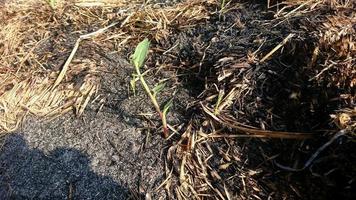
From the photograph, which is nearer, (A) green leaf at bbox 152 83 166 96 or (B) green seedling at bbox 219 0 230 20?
(A) green leaf at bbox 152 83 166 96

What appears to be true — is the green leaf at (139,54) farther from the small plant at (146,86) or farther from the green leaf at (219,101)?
the green leaf at (219,101)

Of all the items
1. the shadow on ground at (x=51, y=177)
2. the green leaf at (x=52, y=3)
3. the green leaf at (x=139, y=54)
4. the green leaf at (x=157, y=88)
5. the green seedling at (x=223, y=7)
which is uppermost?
the green leaf at (x=52, y=3)

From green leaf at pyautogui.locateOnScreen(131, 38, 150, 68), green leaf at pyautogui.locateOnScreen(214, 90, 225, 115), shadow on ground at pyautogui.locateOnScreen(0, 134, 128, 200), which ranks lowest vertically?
shadow on ground at pyautogui.locateOnScreen(0, 134, 128, 200)

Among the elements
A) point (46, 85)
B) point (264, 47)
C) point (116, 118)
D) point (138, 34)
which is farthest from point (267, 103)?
point (46, 85)

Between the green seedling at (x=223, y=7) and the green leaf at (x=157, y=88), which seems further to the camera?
the green seedling at (x=223, y=7)

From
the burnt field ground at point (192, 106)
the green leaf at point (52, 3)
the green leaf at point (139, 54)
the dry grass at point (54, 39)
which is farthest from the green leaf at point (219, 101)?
the green leaf at point (52, 3)

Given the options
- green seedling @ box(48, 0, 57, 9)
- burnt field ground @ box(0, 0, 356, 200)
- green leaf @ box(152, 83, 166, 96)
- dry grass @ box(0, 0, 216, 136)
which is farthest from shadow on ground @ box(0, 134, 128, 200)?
green seedling @ box(48, 0, 57, 9)

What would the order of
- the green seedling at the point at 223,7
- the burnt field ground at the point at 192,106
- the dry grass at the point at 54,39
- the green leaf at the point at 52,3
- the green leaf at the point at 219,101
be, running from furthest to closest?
the green leaf at the point at 52,3
the green seedling at the point at 223,7
the dry grass at the point at 54,39
the green leaf at the point at 219,101
the burnt field ground at the point at 192,106

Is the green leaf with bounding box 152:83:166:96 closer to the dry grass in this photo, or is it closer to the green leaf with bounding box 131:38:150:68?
the green leaf with bounding box 131:38:150:68
